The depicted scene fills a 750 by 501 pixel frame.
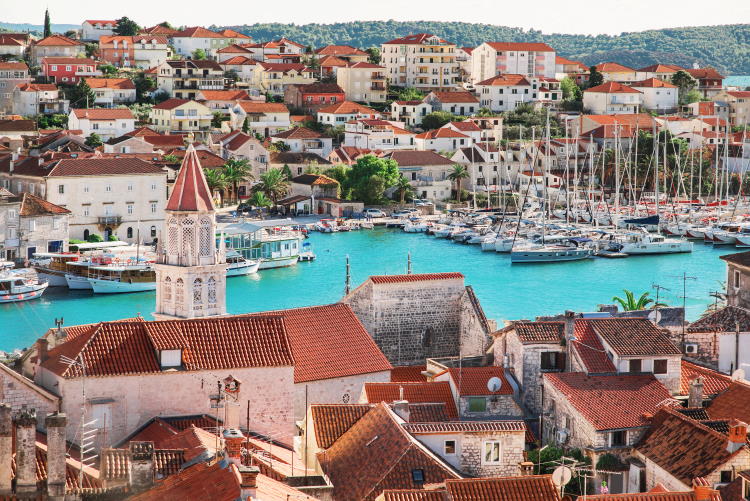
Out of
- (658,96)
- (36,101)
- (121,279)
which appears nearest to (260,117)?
(36,101)

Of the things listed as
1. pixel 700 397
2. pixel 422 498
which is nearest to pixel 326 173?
pixel 700 397

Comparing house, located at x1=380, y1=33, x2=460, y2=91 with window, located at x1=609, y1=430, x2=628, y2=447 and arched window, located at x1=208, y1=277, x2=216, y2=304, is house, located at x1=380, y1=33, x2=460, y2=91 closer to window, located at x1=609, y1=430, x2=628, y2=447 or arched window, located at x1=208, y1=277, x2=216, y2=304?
arched window, located at x1=208, y1=277, x2=216, y2=304

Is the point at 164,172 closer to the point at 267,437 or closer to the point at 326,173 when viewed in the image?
the point at 326,173

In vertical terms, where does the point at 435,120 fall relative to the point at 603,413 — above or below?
below

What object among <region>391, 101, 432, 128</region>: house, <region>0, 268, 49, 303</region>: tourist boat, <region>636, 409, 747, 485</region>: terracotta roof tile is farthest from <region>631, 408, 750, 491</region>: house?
<region>391, 101, 432, 128</region>: house

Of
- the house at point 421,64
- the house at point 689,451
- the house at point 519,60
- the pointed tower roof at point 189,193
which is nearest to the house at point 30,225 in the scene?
the pointed tower roof at point 189,193

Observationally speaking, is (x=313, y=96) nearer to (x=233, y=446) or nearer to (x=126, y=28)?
(x=126, y=28)

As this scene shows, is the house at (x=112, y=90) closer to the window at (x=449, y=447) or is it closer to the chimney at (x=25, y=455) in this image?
the window at (x=449, y=447)
